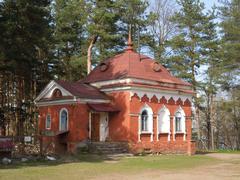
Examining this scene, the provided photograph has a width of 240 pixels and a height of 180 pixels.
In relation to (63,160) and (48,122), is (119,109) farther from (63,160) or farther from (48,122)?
(63,160)

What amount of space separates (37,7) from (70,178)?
57.0 ft

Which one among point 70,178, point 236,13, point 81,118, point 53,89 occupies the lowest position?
point 70,178

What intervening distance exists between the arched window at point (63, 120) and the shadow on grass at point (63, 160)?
3.99 m

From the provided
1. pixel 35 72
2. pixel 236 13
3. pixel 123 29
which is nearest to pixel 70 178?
pixel 35 72

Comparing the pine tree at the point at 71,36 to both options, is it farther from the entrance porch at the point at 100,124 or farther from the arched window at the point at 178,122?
the arched window at the point at 178,122

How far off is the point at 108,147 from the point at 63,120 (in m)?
3.89

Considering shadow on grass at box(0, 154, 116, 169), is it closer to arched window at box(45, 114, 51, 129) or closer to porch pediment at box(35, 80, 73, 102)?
porch pediment at box(35, 80, 73, 102)

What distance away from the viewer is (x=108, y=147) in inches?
1101

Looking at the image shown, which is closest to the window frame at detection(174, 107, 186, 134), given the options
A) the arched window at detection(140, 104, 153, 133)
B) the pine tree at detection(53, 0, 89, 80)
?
the arched window at detection(140, 104, 153, 133)

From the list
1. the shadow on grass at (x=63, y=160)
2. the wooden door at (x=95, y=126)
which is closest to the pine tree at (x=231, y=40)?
the wooden door at (x=95, y=126)

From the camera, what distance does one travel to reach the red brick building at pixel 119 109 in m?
28.7

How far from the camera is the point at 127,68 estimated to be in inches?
A: 1218

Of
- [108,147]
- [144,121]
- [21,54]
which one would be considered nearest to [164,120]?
[144,121]

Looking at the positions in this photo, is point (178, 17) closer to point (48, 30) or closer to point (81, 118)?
point (48, 30)
